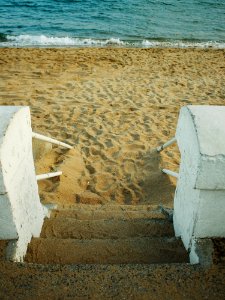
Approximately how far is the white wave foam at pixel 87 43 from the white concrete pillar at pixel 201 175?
11.7m

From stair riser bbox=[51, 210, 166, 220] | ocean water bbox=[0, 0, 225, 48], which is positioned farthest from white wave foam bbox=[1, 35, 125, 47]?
stair riser bbox=[51, 210, 166, 220]

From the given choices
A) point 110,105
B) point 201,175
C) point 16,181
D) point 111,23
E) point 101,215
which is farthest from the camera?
point 111,23

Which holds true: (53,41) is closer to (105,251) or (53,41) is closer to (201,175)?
(105,251)

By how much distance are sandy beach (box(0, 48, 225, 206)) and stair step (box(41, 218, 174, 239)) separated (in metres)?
1.29

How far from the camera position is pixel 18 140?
179cm

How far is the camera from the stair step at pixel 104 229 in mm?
2391

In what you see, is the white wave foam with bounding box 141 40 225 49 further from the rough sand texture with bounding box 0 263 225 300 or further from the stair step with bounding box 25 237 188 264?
the rough sand texture with bounding box 0 263 225 300

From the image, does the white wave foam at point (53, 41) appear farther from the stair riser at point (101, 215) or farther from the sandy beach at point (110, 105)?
the stair riser at point (101, 215)

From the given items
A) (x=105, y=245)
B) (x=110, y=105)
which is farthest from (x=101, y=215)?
(x=110, y=105)

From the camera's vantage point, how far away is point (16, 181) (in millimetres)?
1774

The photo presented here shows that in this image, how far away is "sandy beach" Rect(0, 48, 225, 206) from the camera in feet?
14.0

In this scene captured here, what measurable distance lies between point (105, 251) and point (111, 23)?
15.9 meters

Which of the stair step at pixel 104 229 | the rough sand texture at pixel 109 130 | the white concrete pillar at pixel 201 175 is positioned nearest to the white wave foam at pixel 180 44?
the rough sand texture at pixel 109 130

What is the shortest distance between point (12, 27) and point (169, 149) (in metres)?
12.6
